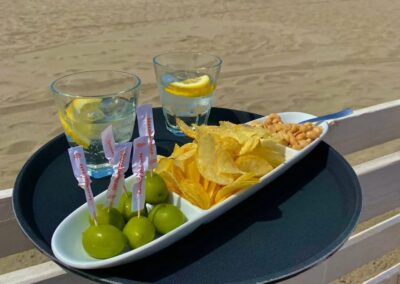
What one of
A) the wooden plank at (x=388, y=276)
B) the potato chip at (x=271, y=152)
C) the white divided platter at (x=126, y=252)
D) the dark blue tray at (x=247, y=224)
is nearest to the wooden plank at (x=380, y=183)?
the wooden plank at (x=388, y=276)

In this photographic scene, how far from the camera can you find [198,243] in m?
0.92

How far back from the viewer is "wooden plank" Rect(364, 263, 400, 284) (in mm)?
1850

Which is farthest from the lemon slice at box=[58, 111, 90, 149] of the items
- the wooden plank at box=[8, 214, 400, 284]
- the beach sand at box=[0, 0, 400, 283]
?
the beach sand at box=[0, 0, 400, 283]

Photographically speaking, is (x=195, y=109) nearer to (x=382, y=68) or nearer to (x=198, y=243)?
(x=198, y=243)

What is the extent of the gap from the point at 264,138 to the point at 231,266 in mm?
360

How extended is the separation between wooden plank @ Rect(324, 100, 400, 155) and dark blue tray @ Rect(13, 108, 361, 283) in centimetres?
32

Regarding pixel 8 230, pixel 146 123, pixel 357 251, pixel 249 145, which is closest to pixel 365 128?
pixel 357 251

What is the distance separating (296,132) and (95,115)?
52 centimetres

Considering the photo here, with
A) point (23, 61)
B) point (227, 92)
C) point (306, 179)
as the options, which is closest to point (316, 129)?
point (306, 179)

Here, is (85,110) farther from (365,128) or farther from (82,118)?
(365,128)

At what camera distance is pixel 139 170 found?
90 centimetres

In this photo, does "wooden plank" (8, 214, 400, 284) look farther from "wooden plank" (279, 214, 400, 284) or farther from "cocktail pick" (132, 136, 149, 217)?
"cocktail pick" (132, 136, 149, 217)

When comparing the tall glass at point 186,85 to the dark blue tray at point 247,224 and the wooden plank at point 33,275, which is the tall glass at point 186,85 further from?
the wooden plank at point 33,275

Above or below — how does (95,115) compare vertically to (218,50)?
above
